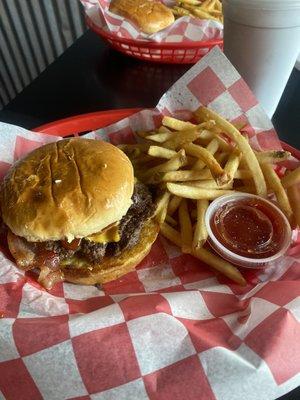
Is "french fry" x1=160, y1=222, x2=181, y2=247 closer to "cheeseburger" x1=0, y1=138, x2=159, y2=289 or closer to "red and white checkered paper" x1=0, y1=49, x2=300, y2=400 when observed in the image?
"cheeseburger" x1=0, y1=138, x2=159, y2=289

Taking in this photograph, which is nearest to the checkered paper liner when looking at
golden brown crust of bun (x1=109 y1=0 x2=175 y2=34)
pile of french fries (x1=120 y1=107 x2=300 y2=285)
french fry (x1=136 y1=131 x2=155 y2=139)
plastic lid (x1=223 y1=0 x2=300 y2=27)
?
golden brown crust of bun (x1=109 y1=0 x2=175 y2=34)

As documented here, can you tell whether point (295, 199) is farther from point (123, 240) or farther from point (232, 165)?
point (123, 240)

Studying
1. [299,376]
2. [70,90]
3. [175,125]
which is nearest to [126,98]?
[70,90]

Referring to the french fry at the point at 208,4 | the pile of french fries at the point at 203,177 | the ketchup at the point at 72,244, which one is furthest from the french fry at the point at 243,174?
the french fry at the point at 208,4

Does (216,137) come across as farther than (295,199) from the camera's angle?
Yes

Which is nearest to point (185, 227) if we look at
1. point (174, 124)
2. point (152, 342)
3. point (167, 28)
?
point (174, 124)

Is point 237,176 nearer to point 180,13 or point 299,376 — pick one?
point 299,376

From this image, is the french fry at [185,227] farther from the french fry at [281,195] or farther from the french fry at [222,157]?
the french fry at [281,195]
